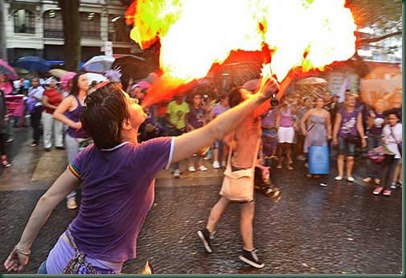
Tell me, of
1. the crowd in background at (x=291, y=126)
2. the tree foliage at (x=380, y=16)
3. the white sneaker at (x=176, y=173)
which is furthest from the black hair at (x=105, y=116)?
the tree foliage at (x=380, y=16)

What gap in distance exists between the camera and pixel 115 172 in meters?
Result: 2.05

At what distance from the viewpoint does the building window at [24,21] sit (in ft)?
106

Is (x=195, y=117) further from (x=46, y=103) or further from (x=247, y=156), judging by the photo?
(x=247, y=156)

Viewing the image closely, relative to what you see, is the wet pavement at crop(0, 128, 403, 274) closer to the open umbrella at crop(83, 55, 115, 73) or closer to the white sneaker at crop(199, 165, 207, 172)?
the white sneaker at crop(199, 165, 207, 172)

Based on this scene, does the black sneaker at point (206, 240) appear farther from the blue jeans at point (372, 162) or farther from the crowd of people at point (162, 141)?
the blue jeans at point (372, 162)

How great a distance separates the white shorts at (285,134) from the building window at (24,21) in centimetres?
2845

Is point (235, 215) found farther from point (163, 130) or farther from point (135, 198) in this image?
point (135, 198)

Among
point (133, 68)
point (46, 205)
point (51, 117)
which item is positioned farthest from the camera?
point (51, 117)

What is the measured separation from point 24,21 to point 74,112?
30269mm

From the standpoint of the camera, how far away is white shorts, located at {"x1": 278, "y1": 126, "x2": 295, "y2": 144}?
8.95 m

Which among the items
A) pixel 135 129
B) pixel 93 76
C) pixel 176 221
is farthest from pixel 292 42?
pixel 93 76

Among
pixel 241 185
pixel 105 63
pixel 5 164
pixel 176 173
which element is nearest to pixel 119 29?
pixel 105 63

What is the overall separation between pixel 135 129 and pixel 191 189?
5045mm

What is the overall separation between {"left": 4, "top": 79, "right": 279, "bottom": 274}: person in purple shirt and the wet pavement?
2.09 m
